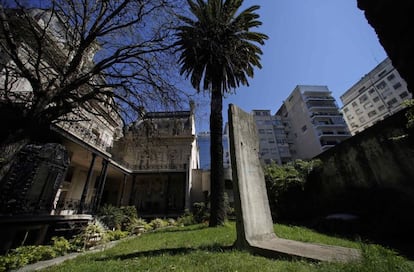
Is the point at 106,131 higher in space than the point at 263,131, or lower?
lower

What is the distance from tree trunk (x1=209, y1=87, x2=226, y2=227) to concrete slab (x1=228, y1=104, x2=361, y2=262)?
3746mm

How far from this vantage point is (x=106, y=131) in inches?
677

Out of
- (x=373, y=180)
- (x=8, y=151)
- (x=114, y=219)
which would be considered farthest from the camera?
(x=114, y=219)

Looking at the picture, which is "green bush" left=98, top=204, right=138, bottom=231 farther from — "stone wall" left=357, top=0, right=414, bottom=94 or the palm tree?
"stone wall" left=357, top=0, right=414, bottom=94

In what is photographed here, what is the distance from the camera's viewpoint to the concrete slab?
404 cm

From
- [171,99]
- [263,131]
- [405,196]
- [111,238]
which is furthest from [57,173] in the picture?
A: [263,131]

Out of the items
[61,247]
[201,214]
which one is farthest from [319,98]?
[61,247]

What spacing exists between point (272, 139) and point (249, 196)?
145 feet

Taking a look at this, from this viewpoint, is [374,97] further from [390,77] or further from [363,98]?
[390,77]

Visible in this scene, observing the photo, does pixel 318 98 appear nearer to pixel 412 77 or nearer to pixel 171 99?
pixel 171 99

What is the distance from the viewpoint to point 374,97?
46.0 meters

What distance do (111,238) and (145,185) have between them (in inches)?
447

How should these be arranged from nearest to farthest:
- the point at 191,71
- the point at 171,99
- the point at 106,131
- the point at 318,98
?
the point at 171,99, the point at 191,71, the point at 106,131, the point at 318,98

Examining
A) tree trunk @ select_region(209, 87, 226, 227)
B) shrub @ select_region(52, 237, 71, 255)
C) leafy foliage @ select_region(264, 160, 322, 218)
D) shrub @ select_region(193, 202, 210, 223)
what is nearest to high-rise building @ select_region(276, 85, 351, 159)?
leafy foliage @ select_region(264, 160, 322, 218)
